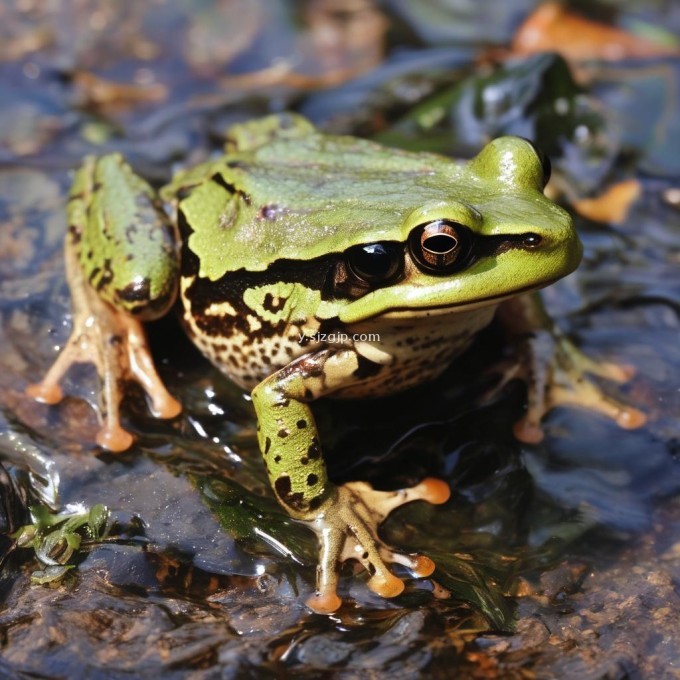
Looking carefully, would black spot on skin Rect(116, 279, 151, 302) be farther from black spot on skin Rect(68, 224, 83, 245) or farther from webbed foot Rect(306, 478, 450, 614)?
webbed foot Rect(306, 478, 450, 614)

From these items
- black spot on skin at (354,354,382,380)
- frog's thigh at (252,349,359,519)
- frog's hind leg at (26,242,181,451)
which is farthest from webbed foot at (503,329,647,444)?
frog's hind leg at (26,242,181,451)

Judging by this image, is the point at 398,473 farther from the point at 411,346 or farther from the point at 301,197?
the point at 301,197

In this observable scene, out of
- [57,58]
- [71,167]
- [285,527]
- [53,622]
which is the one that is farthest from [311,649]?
[57,58]

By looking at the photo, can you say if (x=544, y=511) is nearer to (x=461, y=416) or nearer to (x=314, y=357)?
(x=461, y=416)

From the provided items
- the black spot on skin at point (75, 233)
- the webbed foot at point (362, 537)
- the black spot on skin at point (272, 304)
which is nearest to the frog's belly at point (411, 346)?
the black spot on skin at point (272, 304)

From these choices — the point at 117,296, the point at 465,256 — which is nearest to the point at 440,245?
the point at 465,256

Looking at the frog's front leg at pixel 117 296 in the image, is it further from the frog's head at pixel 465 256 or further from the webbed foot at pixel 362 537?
the frog's head at pixel 465 256
